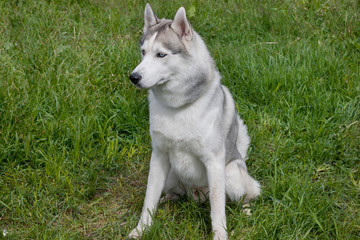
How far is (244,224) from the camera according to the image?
10.6 feet

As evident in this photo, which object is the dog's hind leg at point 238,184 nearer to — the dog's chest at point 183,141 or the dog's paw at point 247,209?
the dog's paw at point 247,209

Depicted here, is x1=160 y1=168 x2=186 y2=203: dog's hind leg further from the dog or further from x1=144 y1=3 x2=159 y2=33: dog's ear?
x1=144 y1=3 x2=159 y2=33: dog's ear

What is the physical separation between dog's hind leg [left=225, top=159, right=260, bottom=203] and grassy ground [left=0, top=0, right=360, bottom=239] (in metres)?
0.11

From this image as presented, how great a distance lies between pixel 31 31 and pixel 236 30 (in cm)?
252

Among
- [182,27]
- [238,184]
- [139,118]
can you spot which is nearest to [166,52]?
[182,27]

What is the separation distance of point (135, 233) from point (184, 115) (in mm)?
959

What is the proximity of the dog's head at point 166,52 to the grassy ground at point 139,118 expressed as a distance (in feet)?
3.37

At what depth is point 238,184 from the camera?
130 inches

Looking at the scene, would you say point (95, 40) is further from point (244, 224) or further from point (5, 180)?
point (244, 224)

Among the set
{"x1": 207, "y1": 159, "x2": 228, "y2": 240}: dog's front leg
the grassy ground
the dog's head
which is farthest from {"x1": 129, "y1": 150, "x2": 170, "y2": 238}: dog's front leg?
the dog's head

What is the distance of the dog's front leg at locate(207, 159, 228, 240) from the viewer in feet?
10.1

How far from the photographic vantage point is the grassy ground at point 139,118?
326 centimetres

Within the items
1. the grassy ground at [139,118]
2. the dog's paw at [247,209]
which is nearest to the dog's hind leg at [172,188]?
the grassy ground at [139,118]

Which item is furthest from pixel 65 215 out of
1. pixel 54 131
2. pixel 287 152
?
pixel 287 152
